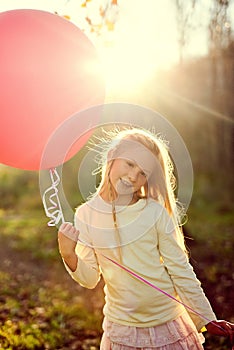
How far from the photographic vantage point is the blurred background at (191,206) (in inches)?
161

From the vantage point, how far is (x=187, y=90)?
1108cm

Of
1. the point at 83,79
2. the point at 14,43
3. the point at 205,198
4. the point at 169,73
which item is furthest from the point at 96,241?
the point at 169,73

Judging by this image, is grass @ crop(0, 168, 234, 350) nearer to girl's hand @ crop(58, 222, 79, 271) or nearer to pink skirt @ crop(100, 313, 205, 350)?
pink skirt @ crop(100, 313, 205, 350)

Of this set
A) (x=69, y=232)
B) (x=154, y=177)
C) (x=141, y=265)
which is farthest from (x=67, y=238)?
(x=154, y=177)

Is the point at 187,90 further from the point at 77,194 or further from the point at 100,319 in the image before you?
the point at 100,319

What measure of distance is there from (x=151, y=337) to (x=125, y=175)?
66 cm

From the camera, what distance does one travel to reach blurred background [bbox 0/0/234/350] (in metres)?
4.08

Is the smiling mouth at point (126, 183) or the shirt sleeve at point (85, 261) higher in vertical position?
the smiling mouth at point (126, 183)

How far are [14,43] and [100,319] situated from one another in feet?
8.68

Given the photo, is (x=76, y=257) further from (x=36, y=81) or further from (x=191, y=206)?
(x=191, y=206)

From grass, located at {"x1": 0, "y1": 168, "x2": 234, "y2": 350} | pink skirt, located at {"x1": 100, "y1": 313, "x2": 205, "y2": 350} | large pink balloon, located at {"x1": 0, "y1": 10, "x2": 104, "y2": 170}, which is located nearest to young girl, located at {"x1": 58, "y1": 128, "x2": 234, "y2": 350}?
pink skirt, located at {"x1": 100, "y1": 313, "x2": 205, "y2": 350}

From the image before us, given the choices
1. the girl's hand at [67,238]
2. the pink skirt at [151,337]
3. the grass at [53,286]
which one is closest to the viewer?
the girl's hand at [67,238]

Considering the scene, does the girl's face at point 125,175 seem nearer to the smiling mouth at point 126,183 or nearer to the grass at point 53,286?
the smiling mouth at point 126,183

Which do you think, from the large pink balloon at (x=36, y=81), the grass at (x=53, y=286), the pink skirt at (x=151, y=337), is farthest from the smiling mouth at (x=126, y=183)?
the grass at (x=53, y=286)
